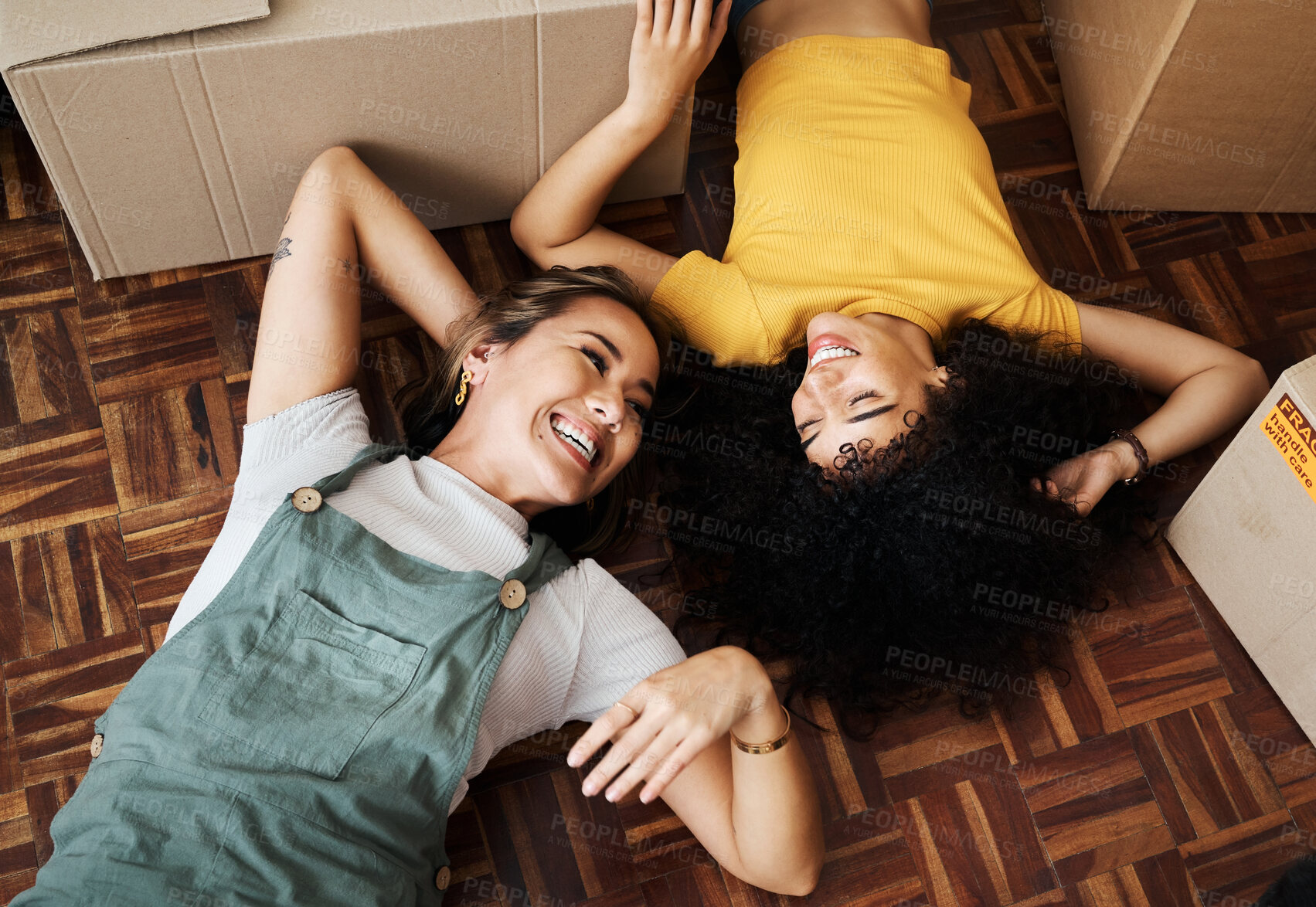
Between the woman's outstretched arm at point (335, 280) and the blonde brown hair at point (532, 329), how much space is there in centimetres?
7

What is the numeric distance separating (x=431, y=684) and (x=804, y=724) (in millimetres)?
611

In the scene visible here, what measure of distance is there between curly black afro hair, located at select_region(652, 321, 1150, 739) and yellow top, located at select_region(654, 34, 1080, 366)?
0.06m

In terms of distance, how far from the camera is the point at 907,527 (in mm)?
1479

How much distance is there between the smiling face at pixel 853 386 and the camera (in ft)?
4.93

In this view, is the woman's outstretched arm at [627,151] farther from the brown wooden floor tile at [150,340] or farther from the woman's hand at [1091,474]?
the woman's hand at [1091,474]

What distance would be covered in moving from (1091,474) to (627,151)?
2.85 feet

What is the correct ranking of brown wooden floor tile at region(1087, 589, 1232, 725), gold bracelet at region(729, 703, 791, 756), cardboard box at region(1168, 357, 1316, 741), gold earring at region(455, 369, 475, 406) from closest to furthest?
gold bracelet at region(729, 703, 791, 756)
cardboard box at region(1168, 357, 1316, 741)
gold earring at region(455, 369, 475, 406)
brown wooden floor tile at region(1087, 589, 1232, 725)

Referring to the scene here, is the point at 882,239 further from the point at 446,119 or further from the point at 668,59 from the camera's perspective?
the point at 446,119

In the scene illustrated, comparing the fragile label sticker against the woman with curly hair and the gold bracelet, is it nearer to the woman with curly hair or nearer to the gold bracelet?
the woman with curly hair

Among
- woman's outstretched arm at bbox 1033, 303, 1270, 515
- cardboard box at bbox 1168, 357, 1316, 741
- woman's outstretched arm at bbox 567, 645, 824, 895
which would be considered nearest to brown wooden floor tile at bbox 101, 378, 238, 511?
woman's outstretched arm at bbox 567, 645, 824, 895

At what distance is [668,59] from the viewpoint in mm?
1632

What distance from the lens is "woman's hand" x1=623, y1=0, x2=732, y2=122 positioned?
1.60m

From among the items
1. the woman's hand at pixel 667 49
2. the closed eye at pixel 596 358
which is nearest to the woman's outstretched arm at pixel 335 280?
the closed eye at pixel 596 358

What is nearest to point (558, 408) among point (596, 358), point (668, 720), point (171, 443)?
point (596, 358)
